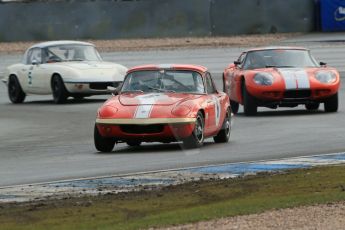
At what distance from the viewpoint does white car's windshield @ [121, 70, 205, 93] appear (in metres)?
16.2

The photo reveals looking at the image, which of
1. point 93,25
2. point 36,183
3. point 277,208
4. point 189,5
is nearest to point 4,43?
point 93,25

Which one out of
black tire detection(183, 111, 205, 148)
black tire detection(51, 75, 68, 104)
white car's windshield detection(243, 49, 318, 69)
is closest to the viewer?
black tire detection(183, 111, 205, 148)

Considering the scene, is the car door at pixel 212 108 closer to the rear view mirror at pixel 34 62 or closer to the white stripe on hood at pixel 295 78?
the white stripe on hood at pixel 295 78

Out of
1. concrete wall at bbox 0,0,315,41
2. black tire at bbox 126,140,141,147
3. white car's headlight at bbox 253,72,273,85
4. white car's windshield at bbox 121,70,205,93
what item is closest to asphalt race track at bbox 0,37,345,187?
black tire at bbox 126,140,141,147

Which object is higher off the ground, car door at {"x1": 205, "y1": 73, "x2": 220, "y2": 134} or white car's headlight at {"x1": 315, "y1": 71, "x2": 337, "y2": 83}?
car door at {"x1": 205, "y1": 73, "x2": 220, "y2": 134}

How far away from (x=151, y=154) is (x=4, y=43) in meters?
30.0

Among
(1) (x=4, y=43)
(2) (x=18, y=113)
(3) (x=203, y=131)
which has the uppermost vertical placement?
(3) (x=203, y=131)

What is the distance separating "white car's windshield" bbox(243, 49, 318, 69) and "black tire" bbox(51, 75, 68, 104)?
15.8 ft

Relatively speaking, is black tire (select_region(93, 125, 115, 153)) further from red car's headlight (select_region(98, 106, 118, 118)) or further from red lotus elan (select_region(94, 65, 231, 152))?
red car's headlight (select_region(98, 106, 118, 118))

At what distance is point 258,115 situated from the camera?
21250 millimetres

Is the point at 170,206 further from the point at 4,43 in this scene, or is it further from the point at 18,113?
the point at 4,43

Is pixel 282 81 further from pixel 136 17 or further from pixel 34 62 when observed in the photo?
pixel 136 17

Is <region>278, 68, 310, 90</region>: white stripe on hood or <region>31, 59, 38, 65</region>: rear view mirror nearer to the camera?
<region>278, 68, 310, 90</region>: white stripe on hood

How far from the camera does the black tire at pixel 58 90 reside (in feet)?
82.5
